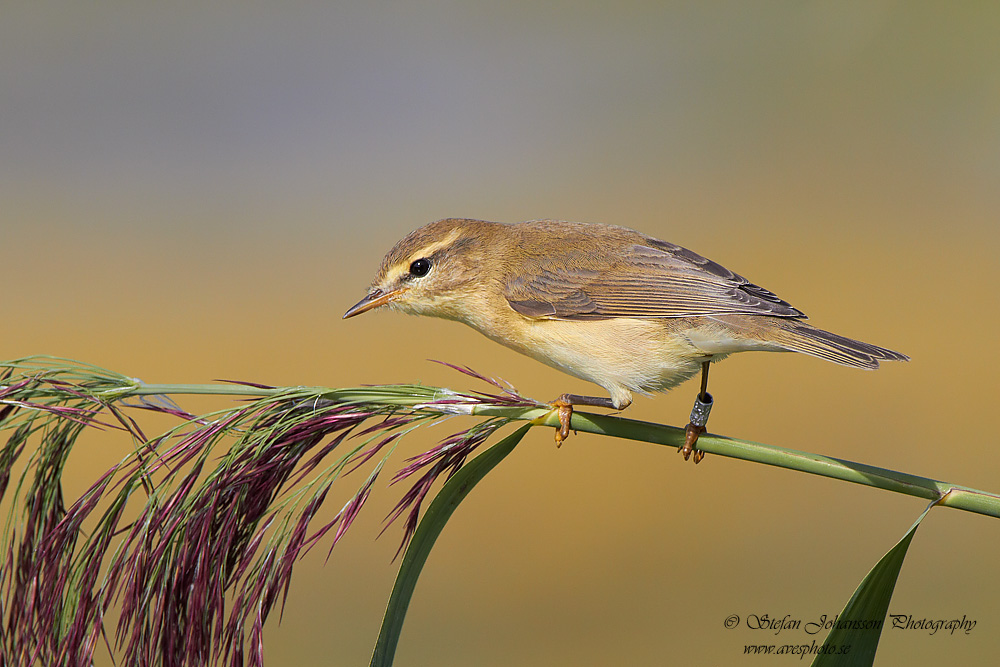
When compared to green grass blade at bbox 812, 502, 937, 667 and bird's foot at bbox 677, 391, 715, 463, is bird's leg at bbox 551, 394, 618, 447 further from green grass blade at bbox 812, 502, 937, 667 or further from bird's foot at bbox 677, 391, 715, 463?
green grass blade at bbox 812, 502, 937, 667

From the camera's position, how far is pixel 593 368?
2.36 m

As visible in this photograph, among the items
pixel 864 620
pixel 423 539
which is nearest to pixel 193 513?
pixel 423 539

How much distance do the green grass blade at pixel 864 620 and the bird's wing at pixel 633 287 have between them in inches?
43.3

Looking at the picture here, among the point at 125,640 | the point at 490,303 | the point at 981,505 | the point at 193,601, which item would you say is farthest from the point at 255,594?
the point at 490,303

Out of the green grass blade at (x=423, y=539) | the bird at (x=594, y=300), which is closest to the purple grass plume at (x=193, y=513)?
the green grass blade at (x=423, y=539)

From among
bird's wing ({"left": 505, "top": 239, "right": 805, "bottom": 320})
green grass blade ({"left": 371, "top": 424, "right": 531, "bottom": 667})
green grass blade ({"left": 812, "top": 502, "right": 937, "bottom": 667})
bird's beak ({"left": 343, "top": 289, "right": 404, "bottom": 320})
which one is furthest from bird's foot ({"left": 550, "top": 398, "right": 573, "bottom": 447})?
bird's beak ({"left": 343, "top": 289, "right": 404, "bottom": 320})

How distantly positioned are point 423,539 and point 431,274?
1.30 meters

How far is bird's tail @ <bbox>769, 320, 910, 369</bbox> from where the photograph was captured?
188cm

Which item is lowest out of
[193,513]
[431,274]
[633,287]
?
[193,513]

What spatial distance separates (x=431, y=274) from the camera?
260cm

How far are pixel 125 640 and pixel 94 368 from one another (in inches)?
19.8

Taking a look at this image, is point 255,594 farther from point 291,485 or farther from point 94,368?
point 94,368

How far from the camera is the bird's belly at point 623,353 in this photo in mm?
2324

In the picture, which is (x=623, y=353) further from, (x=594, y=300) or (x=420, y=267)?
(x=420, y=267)
